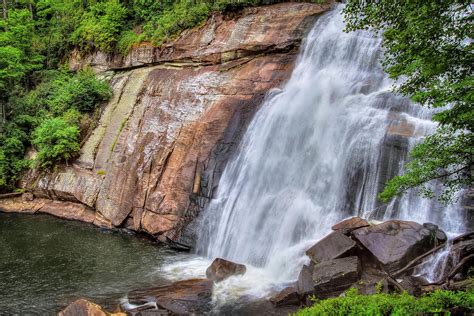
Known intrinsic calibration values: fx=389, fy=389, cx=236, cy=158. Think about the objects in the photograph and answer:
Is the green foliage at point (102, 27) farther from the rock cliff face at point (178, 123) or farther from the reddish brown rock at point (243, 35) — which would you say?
the reddish brown rock at point (243, 35)

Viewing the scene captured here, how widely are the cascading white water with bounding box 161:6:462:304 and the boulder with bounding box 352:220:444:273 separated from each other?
0.83 metres

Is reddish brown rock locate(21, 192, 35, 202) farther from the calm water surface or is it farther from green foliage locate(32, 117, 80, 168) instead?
the calm water surface

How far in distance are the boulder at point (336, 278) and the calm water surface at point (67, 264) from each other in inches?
195

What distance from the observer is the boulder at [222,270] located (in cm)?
1172

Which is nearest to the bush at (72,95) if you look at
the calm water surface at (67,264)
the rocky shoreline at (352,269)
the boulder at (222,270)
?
the calm water surface at (67,264)

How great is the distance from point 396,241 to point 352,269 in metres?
1.33

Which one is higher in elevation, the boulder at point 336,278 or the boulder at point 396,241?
the boulder at point 396,241

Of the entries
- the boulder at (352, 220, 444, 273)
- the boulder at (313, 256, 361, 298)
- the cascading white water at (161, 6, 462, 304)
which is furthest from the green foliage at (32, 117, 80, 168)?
the boulder at (352, 220, 444, 273)

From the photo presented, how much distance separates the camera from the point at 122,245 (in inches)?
614

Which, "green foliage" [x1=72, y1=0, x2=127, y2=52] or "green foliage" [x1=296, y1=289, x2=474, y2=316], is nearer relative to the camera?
"green foliage" [x1=296, y1=289, x2=474, y2=316]

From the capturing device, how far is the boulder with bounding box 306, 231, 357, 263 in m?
9.84

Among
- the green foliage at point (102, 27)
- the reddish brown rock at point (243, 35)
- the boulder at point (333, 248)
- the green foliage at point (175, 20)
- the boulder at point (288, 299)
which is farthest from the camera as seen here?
the green foliage at point (102, 27)

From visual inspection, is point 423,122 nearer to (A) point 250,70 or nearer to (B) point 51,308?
(A) point 250,70

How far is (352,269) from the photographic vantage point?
364 inches
